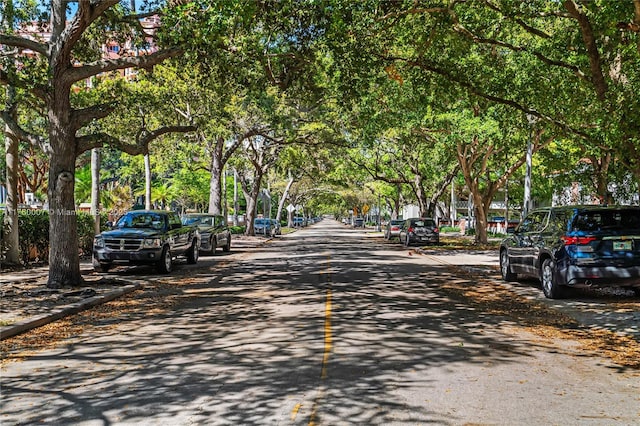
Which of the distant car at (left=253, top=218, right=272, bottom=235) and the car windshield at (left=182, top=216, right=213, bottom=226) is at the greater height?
the car windshield at (left=182, top=216, right=213, bottom=226)

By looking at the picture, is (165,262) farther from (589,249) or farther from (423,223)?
(423,223)

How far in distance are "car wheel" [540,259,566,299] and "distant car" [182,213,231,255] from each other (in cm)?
1588

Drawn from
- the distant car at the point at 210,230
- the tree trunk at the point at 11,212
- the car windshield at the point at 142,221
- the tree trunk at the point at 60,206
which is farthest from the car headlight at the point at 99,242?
the distant car at the point at 210,230

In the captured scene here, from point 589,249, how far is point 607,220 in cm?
83

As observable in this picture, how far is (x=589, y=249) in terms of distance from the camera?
11.5 metres

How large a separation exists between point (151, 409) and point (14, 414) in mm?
1178

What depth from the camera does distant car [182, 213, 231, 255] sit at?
84.5ft

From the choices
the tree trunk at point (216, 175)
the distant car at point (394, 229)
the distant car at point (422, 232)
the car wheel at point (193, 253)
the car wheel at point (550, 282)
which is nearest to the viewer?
the car wheel at point (550, 282)

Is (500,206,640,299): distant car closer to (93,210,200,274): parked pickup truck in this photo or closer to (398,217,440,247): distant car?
(93,210,200,274): parked pickup truck

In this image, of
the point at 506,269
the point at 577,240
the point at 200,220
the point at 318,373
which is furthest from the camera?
the point at 200,220

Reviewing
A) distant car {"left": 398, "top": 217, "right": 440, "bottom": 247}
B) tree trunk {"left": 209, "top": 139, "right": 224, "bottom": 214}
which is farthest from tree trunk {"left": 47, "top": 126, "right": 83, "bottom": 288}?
distant car {"left": 398, "top": 217, "right": 440, "bottom": 247}

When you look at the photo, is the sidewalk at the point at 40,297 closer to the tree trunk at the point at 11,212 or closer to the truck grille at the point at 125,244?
the truck grille at the point at 125,244

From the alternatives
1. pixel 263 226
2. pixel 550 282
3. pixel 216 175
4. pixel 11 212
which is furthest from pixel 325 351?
pixel 263 226

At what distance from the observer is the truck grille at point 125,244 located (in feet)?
55.2
